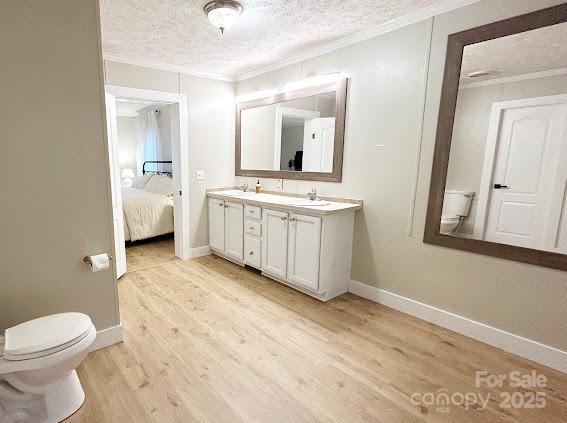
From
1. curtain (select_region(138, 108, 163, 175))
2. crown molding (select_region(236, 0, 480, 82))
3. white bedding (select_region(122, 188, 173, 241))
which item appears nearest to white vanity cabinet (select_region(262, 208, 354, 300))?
crown molding (select_region(236, 0, 480, 82))

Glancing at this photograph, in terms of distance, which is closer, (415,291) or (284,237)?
(415,291)

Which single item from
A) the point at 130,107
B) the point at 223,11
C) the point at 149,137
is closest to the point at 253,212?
the point at 223,11

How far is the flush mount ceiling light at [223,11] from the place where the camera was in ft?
6.46

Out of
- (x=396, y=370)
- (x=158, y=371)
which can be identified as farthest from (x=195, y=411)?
(x=396, y=370)

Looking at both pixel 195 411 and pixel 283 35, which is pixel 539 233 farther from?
pixel 283 35

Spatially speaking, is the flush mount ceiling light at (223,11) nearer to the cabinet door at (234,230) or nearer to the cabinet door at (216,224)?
the cabinet door at (234,230)

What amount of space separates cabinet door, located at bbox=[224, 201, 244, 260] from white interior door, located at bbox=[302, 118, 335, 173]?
0.93 m

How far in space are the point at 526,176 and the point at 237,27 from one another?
2436 mm

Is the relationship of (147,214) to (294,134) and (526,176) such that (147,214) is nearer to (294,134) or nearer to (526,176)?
(294,134)

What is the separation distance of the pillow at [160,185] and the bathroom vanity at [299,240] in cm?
188

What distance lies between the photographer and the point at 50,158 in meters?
1.64

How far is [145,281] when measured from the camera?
3027 mm

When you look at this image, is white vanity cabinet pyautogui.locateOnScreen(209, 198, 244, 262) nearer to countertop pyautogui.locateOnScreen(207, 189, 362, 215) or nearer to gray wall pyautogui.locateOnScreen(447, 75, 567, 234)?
countertop pyautogui.locateOnScreen(207, 189, 362, 215)

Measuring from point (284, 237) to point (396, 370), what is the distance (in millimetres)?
1455
